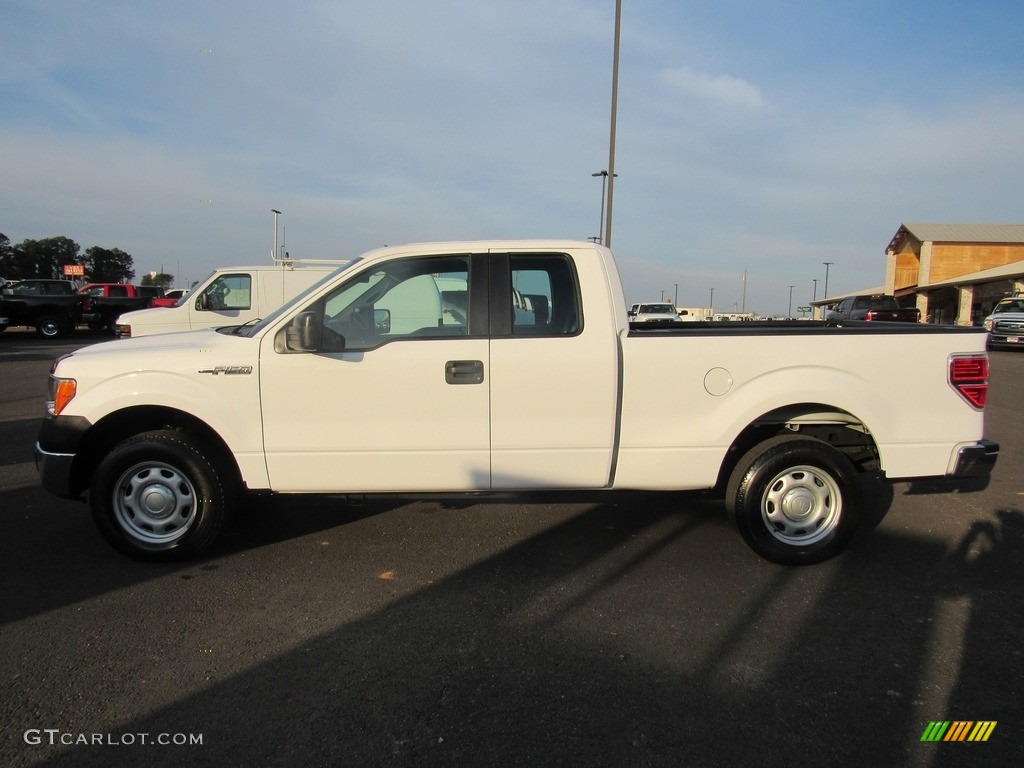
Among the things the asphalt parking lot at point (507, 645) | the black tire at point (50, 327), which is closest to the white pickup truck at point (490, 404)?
the asphalt parking lot at point (507, 645)

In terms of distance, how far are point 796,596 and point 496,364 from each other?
212 centimetres

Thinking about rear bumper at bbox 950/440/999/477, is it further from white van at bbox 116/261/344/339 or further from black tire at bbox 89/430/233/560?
white van at bbox 116/261/344/339

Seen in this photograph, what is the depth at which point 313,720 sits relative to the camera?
9.00ft

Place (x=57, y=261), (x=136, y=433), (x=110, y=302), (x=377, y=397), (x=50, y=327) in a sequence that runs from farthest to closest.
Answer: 1. (x=57, y=261)
2. (x=110, y=302)
3. (x=50, y=327)
4. (x=136, y=433)
5. (x=377, y=397)

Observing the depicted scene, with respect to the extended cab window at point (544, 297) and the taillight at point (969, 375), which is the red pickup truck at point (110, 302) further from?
the taillight at point (969, 375)

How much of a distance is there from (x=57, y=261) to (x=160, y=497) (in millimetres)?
91045

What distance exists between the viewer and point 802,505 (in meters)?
4.29

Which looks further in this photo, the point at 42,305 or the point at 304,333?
the point at 42,305

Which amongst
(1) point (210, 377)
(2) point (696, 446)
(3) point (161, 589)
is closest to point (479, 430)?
(2) point (696, 446)

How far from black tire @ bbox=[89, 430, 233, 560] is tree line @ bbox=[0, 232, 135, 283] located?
6965cm

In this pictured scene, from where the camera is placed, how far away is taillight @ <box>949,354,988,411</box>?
4168mm

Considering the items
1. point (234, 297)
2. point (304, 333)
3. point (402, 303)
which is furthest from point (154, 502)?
point (234, 297)

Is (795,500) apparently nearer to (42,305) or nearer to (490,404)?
(490,404)

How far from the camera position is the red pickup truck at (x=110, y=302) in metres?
26.1
